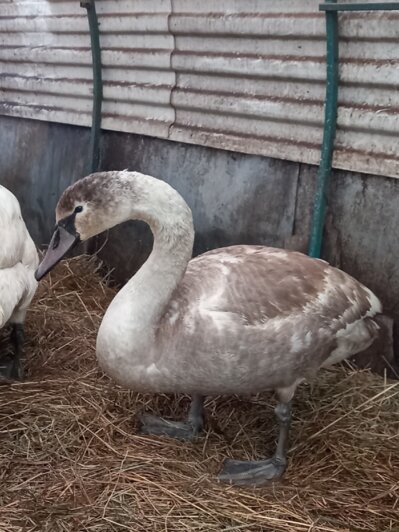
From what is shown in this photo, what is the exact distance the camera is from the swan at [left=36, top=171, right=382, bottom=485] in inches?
119

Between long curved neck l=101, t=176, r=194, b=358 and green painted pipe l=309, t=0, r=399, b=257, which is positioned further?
green painted pipe l=309, t=0, r=399, b=257

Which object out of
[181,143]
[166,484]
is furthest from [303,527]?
[181,143]

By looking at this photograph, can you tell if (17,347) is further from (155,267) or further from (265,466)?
(265,466)

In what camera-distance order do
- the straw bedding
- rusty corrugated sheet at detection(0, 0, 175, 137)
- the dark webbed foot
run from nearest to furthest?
1. the straw bedding
2. the dark webbed foot
3. rusty corrugated sheet at detection(0, 0, 175, 137)

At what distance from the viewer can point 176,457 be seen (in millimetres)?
A: 3330

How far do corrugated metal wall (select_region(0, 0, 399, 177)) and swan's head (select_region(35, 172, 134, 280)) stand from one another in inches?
59.3

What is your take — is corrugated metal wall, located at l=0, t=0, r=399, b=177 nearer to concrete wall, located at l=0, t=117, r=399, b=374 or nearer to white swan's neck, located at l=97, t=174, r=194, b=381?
concrete wall, located at l=0, t=117, r=399, b=374

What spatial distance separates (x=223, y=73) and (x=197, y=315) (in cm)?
210

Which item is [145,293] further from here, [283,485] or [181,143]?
[181,143]

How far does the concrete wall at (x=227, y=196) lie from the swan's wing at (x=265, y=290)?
0.63 meters

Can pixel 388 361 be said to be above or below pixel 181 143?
below

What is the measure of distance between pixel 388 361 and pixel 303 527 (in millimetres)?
1460

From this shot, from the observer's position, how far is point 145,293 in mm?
3143

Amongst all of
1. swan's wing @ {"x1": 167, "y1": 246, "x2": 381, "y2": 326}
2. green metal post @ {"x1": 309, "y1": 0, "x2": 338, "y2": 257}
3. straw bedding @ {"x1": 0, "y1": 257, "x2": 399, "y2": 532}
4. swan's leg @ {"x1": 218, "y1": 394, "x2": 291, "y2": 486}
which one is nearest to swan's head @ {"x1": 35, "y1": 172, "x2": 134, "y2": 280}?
swan's wing @ {"x1": 167, "y1": 246, "x2": 381, "y2": 326}
